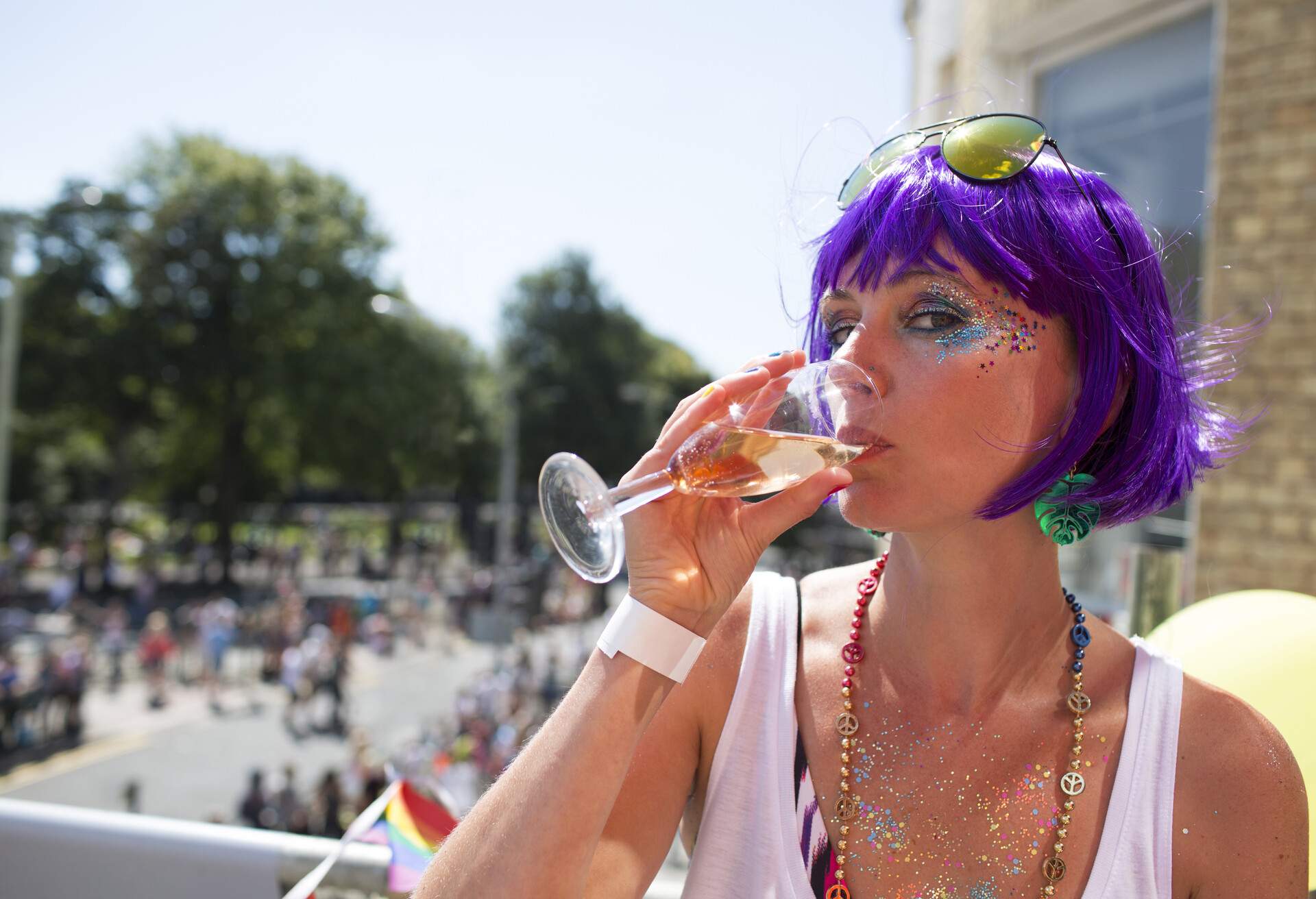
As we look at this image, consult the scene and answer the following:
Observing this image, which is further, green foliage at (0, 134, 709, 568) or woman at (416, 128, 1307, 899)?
green foliage at (0, 134, 709, 568)

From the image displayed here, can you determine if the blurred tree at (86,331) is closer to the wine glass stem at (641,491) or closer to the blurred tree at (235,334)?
the blurred tree at (235,334)

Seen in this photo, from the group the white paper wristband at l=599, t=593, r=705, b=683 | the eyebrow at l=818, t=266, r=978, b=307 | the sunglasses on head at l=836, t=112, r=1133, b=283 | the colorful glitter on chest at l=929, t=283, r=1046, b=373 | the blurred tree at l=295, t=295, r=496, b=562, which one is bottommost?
the white paper wristband at l=599, t=593, r=705, b=683

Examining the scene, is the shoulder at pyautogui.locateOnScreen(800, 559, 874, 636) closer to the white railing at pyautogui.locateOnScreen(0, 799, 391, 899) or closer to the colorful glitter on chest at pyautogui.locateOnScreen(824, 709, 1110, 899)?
the colorful glitter on chest at pyautogui.locateOnScreen(824, 709, 1110, 899)

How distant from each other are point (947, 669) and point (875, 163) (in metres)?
0.92

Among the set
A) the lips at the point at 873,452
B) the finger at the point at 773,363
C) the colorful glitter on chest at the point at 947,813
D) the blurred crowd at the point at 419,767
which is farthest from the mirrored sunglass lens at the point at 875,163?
the blurred crowd at the point at 419,767

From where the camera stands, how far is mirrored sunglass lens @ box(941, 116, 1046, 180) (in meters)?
1.49

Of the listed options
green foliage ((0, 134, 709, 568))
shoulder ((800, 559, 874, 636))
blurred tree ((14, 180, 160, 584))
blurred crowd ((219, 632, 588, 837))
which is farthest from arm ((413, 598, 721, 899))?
blurred tree ((14, 180, 160, 584))

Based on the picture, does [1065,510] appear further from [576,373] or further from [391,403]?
[576,373]

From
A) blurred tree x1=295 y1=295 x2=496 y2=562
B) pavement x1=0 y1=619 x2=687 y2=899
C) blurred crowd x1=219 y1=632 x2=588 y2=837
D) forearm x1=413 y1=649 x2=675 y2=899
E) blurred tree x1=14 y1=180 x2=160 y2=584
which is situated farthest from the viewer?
→ blurred tree x1=295 y1=295 x2=496 y2=562

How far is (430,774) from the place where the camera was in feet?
39.2

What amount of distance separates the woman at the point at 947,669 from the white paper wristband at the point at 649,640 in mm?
19

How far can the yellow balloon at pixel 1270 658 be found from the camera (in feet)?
6.06

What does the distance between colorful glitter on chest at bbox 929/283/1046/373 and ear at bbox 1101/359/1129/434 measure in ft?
0.65

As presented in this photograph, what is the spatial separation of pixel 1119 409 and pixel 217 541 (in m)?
35.1
